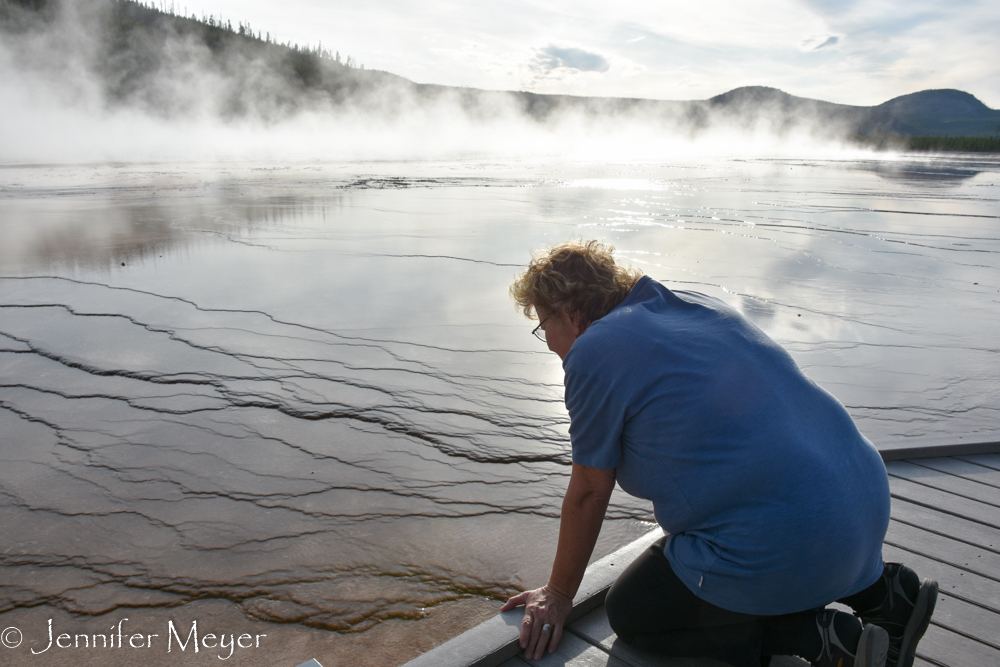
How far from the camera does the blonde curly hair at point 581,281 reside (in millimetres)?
1690

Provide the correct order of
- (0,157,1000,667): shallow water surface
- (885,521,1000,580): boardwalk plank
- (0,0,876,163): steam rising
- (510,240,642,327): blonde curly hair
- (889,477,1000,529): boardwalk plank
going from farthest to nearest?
(0,0,876,163): steam rising, (889,477,1000,529): boardwalk plank, (0,157,1000,667): shallow water surface, (885,521,1000,580): boardwalk plank, (510,240,642,327): blonde curly hair

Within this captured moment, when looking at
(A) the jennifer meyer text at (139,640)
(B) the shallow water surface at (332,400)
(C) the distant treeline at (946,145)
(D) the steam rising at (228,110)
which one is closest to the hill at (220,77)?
(D) the steam rising at (228,110)

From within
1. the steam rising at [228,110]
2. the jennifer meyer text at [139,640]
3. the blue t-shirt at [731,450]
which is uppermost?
the steam rising at [228,110]

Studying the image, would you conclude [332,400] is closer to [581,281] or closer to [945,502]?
[581,281]

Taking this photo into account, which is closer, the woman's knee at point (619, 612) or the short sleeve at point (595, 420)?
the short sleeve at point (595, 420)

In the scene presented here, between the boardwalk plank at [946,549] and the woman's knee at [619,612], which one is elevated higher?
the woman's knee at [619,612]

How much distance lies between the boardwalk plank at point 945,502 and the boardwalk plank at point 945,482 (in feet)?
0.12

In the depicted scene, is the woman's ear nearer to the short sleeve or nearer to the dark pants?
the short sleeve

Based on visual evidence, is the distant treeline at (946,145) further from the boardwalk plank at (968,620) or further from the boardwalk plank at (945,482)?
the boardwalk plank at (968,620)

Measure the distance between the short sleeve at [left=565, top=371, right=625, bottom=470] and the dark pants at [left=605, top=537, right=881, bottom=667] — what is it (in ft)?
1.17

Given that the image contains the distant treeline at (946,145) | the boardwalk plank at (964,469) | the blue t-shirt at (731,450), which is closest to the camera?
the blue t-shirt at (731,450)

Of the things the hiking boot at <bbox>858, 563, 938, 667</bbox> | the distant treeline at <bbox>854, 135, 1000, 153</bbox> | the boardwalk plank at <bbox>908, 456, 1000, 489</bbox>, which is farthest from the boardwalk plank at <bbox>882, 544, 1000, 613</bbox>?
the distant treeline at <bbox>854, 135, 1000, 153</bbox>

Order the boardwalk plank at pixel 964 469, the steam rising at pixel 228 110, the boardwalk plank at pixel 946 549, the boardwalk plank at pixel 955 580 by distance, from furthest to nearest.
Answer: the steam rising at pixel 228 110 < the boardwalk plank at pixel 964 469 < the boardwalk plank at pixel 946 549 < the boardwalk plank at pixel 955 580

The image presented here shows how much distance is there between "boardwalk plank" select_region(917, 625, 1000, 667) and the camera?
1.71 m
